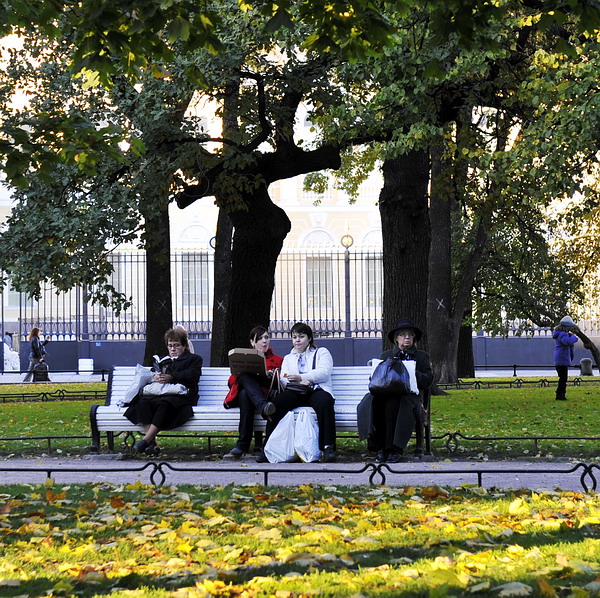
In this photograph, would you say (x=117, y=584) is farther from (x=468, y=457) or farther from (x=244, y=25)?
(x=244, y=25)

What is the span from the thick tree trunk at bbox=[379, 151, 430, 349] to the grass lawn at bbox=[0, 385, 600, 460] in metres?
1.60

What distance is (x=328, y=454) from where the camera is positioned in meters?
9.77

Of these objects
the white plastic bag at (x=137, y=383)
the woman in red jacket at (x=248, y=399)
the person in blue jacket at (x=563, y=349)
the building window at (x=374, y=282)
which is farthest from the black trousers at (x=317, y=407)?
the building window at (x=374, y=282)

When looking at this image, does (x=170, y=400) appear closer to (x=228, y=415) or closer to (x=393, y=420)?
(x=228, y=415)

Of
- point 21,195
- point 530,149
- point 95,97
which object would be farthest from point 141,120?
point 530,149

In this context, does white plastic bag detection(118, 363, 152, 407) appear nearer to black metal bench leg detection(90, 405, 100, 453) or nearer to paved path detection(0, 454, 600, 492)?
black metal bench leg detection(90, 405, 100, 453)

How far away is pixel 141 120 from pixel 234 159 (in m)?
1.50

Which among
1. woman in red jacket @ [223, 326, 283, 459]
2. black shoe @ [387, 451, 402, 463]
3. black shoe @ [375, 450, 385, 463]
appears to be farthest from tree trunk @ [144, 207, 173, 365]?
black shoe @ [387, 451, 402, 463]

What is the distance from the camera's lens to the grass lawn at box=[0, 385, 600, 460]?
10625mm

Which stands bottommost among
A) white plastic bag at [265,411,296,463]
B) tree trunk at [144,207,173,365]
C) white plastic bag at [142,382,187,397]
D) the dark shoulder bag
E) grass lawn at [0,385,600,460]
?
grass lawn at [0,385,600,460]

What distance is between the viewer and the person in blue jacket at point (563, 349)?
18.2 metres

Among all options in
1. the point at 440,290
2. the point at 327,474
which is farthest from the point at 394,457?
the point at 440,290

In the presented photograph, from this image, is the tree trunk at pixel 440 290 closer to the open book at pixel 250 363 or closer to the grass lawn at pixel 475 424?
the grass lawn at pixel 475 424

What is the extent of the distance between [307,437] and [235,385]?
3.27ft
